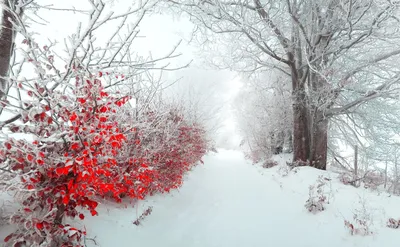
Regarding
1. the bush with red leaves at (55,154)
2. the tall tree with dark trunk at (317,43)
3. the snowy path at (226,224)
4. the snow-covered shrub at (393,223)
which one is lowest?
the snowy path at (226,224)

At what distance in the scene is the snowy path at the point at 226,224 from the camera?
9.64 feet

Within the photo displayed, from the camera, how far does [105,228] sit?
2816mm

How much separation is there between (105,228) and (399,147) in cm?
859

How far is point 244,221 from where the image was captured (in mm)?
4090

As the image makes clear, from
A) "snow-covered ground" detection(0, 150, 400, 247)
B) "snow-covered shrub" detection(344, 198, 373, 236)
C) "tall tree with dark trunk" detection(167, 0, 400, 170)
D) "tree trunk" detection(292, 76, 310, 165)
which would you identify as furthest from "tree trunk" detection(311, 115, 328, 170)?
"snow-covered shrub" detection(344, 198, 373, 236)

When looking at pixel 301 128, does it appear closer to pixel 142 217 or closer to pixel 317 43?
pixel 317 43

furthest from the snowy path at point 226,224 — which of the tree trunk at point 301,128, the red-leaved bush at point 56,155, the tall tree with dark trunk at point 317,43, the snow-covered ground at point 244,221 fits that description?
the tall tree with dark trunk at point 317,43

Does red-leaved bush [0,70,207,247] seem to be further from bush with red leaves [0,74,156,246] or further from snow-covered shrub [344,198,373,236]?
snow-covered shrub [344,198,373,236]

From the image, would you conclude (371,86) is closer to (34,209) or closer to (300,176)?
(300,176)

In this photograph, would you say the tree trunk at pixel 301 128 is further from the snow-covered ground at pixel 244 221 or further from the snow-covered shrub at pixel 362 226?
the snow-covered shrub at pixel 362 226

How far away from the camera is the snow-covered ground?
2932mm

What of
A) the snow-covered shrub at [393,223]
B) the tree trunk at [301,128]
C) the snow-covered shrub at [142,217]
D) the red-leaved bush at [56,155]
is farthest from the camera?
the tree trunk at [301,128]

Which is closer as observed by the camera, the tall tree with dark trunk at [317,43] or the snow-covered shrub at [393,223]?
the snow-covered shrub at [393,223]

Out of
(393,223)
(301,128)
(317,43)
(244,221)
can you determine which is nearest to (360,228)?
(393,223)
